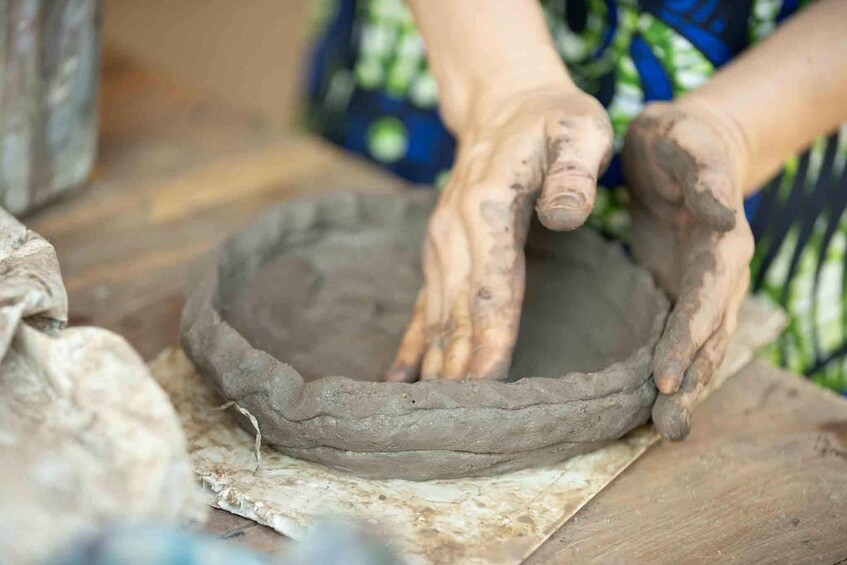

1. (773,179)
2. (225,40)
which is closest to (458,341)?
(773,179)

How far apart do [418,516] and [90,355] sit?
55 cm

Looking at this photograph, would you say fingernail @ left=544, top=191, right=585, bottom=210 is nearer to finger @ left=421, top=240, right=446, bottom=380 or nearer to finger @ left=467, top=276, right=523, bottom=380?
finger @ left=467, top=276, right=523, bottom=380

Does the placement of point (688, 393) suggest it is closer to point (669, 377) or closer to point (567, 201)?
point (669, 377)

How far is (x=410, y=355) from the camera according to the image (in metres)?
1.72

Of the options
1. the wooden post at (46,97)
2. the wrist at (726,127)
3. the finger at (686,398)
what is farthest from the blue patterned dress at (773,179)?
the wooden post at (46,97)

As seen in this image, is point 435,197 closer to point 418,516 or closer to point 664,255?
point 664,255

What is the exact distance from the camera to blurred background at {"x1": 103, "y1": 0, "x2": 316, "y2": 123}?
175 inches

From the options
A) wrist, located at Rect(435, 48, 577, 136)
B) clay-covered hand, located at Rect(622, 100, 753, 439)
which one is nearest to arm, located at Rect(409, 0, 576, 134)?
wrist, located at Rect(435, 48, 577, 136)

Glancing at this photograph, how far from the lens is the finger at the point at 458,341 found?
1.60 meters

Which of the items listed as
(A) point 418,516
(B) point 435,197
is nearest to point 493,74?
(B) point 435,197

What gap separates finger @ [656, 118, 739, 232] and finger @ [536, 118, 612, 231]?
0.45 feet

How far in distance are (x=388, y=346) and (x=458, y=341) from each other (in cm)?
23

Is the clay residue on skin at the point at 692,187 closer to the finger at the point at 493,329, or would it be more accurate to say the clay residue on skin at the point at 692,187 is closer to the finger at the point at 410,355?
the finger at the point at 493,329

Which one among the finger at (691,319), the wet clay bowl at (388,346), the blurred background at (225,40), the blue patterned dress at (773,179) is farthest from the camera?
the blurred background at (225,40)
